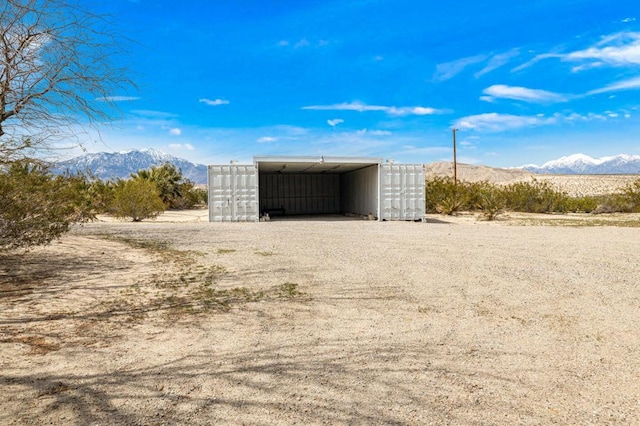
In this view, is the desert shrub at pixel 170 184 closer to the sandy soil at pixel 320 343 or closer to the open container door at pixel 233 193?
the open container door at pixel 233 193

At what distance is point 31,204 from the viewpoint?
722 cm

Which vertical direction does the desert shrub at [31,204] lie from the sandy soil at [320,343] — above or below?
above

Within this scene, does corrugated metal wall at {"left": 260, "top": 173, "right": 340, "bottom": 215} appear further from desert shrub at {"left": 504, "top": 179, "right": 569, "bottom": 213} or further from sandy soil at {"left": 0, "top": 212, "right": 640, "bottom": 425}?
sandy soil at {"left": 0, "top": 212, "right": 640, "bottom": 425}

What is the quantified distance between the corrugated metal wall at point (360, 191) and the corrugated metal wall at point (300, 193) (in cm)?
79

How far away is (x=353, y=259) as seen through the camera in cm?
990

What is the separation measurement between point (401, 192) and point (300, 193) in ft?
34.5

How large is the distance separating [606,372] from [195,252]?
888cm

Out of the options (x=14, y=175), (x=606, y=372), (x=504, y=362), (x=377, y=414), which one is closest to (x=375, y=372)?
(x=377, y=414)

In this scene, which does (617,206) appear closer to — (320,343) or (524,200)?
(524,200)

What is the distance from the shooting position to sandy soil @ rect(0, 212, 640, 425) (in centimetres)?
331

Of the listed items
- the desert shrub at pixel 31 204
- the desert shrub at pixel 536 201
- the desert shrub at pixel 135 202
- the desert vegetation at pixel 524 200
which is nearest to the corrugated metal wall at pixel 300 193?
the desert vegetation at pixel 524 200

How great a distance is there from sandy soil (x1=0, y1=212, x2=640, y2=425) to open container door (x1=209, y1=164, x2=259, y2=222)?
11.9 m

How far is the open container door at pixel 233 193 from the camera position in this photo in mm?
21312

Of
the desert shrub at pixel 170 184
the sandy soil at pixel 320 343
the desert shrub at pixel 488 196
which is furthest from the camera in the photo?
the desert shrub at pixel 170 184
